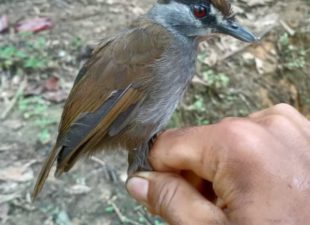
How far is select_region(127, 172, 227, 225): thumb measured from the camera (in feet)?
6.52

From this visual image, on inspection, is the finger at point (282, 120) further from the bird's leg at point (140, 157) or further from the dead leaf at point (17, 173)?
the dead leaf at point (17, 173)

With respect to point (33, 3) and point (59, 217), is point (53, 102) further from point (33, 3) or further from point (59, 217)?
point (33, 3)

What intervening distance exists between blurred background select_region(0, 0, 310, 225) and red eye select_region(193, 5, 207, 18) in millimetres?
1515

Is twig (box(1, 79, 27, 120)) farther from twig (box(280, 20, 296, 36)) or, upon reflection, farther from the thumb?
the thumb

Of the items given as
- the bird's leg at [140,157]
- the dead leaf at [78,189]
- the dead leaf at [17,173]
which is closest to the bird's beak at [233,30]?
the bird's leg at [140,157]

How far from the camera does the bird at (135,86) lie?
282 cm

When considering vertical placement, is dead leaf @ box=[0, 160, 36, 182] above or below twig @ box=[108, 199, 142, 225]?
below

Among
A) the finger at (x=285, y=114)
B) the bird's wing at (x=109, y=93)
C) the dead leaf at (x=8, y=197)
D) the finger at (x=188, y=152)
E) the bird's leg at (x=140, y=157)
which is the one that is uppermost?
the finger at (x=285, y=114)

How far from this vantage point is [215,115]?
15.1ft

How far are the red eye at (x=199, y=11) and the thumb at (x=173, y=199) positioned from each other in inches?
34.9

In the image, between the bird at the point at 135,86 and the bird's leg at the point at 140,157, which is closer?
the bird's leg at the point at 140,157

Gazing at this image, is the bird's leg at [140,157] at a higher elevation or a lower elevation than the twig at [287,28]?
higher

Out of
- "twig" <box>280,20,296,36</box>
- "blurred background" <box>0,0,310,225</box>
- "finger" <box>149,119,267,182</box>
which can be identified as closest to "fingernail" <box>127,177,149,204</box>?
"finger" <box>149,119,267,182</box>

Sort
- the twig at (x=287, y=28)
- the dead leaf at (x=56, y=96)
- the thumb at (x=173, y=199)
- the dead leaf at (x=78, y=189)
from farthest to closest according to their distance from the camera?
the twig at (x=287, y=28) < the dead leaf at (x=56, y=96) < the dead leaf at (x=78, y=189) < the thumb at (x=173, y=199)
